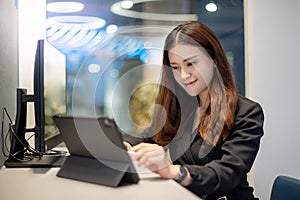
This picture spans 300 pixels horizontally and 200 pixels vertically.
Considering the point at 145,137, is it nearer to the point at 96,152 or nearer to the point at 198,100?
the point at 198,100

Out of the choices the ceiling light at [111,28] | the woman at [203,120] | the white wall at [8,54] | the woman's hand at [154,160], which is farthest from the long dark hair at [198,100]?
the ceiling light at [111,28]

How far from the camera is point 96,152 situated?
922 mm

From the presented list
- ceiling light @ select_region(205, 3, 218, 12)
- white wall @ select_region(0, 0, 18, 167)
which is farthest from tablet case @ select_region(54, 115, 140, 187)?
ceiling light @ select_region(205, 3, 218, 12)

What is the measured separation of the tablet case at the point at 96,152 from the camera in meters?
0.83

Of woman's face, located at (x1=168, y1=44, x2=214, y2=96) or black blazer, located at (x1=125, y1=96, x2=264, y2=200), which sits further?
woman's face, located at (x1=168, y1=44, x2=214, y2=96)

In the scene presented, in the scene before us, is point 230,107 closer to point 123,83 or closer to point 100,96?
point 100,96

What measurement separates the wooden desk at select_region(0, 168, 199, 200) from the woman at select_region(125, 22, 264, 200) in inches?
4.6

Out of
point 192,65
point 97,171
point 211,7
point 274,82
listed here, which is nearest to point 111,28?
point 211,7

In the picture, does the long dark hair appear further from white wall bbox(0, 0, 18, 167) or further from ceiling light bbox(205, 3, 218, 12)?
ceiling light bbox(205, 3, 218, 12)

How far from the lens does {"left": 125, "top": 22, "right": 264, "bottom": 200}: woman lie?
107cm

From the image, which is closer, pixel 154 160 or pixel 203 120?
pixel 154 160

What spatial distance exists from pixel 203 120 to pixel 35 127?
24.1 inches

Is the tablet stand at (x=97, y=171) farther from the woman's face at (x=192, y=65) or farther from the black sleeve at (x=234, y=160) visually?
the woman's face at (x=192, y=65)

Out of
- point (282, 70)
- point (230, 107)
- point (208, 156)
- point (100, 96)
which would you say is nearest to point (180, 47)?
point (230, 107)
